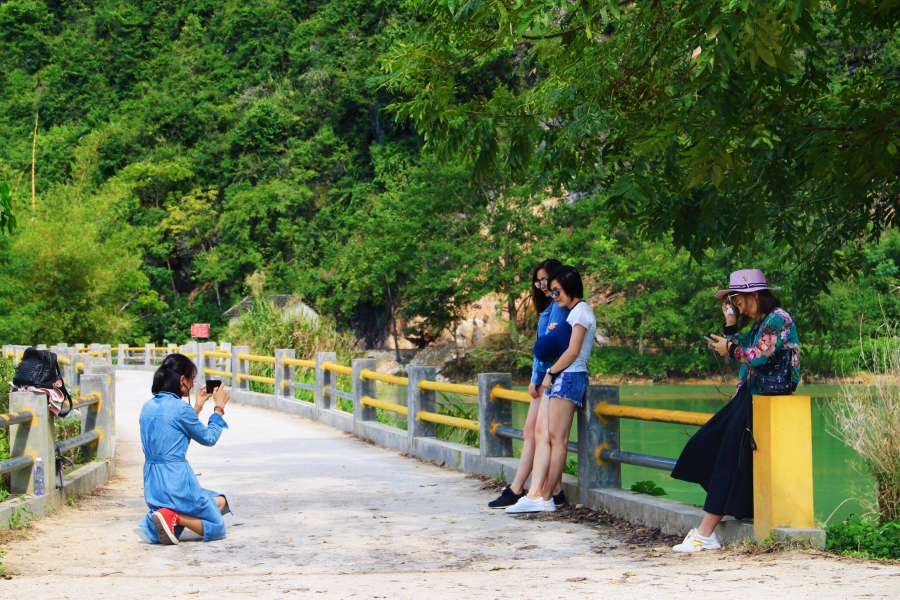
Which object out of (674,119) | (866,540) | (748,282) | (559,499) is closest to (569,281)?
(674,119)

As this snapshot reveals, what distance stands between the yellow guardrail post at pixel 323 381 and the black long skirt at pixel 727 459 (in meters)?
10.6

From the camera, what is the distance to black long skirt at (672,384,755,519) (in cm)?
594

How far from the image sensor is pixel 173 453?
22.0ft

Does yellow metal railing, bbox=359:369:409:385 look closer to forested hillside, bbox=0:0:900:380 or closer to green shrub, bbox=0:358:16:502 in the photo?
green shrub, bbox=0:358:16:502

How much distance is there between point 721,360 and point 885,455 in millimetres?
38838

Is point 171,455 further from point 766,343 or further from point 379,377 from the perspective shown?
point 379,377

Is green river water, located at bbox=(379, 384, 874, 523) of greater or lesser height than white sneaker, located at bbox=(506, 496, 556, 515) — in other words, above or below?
below

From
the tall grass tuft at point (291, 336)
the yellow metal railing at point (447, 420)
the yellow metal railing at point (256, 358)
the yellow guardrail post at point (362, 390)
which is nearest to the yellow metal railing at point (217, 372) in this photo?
the tall grass tuft at point (291, 336)

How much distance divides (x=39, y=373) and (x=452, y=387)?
417cm

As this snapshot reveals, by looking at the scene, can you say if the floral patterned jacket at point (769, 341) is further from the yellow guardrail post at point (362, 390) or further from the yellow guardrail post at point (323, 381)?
the yellow guardrail post at point (323, 381)

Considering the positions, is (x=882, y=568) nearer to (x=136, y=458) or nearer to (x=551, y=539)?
(x=551, y=539)

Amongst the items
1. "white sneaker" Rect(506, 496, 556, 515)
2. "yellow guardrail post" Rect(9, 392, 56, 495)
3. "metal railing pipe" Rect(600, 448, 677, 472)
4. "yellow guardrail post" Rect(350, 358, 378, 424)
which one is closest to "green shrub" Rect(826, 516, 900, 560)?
"metal railing pipe" Rect(600, 448, 677, 472)

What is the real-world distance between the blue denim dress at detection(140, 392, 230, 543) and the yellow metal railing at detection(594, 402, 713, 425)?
286cm

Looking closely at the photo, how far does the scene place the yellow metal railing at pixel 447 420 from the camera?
10211mm
